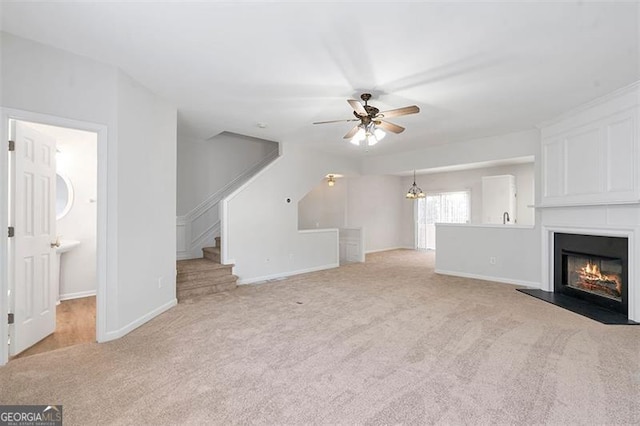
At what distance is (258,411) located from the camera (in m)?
1.96

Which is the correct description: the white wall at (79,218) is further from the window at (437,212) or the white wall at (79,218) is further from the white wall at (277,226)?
the window at (437,212)

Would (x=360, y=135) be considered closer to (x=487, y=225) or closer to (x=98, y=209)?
(x=98, y=209)

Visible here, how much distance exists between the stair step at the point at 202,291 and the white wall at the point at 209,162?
198 centimetres

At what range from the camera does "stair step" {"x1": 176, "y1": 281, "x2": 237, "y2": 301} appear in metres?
4.57

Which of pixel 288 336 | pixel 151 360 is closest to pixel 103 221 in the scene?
pixel 151 360

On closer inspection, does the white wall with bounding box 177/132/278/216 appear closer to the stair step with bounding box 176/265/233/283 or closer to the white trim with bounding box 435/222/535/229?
the stair step with bounding box 176/265/233/283

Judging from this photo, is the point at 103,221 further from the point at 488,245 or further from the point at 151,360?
the point at 488,245

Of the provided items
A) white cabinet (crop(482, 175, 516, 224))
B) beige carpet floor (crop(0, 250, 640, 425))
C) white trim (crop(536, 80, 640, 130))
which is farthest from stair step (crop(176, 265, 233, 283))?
white cabinet (crop(482, 175, 516, 224))

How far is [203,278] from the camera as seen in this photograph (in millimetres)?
4957

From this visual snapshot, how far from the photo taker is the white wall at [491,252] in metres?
5.28

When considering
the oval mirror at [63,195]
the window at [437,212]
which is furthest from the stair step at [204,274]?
the window at [437,212]

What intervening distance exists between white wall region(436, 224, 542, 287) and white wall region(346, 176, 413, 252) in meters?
3.05

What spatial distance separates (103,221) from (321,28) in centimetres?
270

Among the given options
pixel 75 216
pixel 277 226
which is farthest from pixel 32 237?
pixel 277 226
